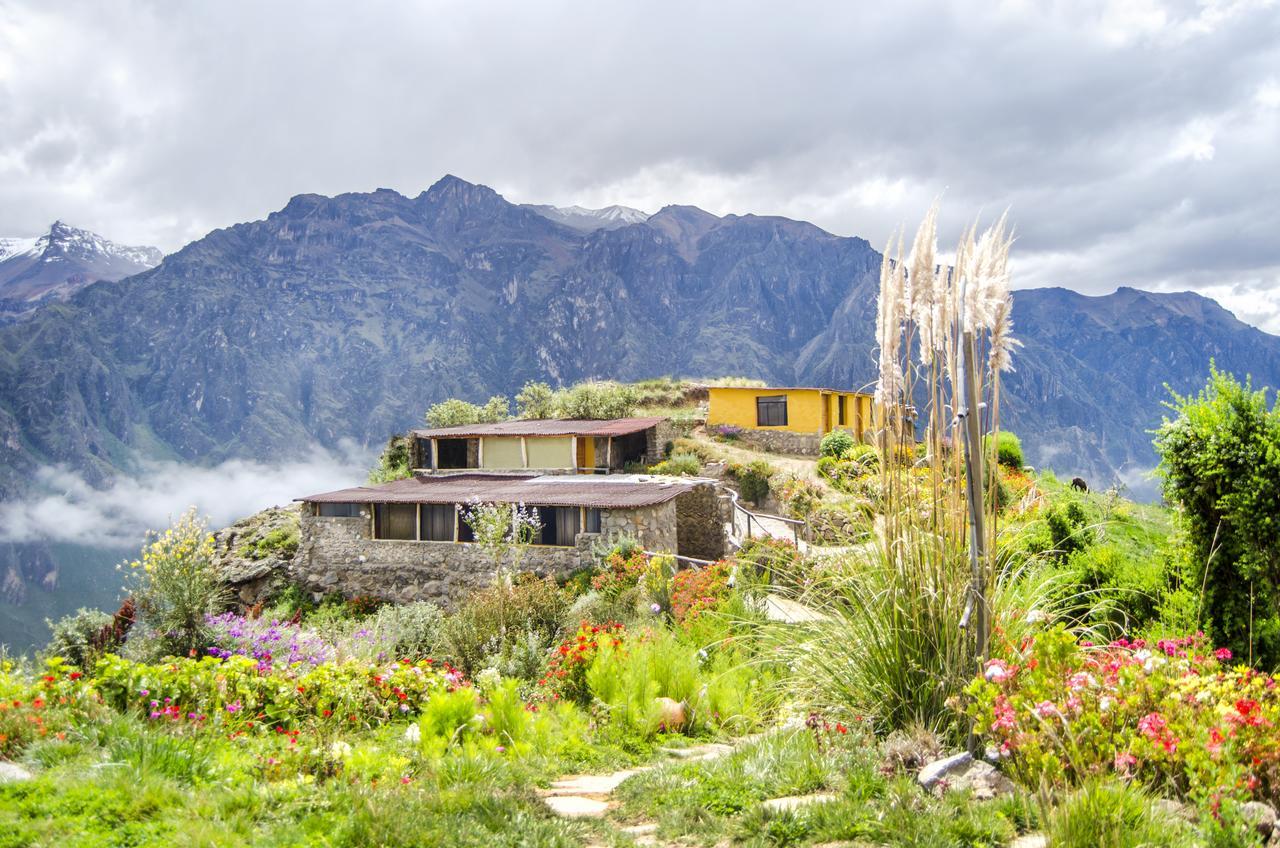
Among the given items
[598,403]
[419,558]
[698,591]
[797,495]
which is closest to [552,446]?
[598,403]

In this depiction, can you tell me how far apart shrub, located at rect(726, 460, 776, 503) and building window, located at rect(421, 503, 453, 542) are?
39.3ft

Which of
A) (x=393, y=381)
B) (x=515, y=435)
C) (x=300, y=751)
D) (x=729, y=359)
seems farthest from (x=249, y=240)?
(x=300, y=751)

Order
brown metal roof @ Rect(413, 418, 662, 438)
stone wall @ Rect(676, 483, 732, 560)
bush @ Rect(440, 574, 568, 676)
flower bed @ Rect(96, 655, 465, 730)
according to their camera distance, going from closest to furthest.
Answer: flower bed @ Rect(96, 655, 465, 730)
bush @ Rect(440, 574, 568, 676)
stone wall @ Rect(676, 483, 732, 560)
brown metal roof @ Rect(413, 418, 662, 438)

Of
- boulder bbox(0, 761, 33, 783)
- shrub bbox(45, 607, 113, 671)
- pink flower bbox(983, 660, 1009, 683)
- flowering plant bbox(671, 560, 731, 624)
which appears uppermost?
pink flower bbox(983, 660, 1009, 683)

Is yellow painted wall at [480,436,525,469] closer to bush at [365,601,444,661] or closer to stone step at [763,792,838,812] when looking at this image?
bush at [365,601,444,661]

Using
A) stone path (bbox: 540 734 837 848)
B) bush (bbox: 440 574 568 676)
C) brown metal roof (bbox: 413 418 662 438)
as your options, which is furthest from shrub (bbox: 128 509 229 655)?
brown metal roof (bbox: 413 418 662 438)

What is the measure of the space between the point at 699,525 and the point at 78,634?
55.0ft

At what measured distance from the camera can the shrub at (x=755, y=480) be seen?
2777 cm

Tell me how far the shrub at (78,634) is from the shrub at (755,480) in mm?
20770

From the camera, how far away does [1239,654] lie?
521cm

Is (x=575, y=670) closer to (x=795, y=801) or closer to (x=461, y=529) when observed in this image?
(x=795, y=801)

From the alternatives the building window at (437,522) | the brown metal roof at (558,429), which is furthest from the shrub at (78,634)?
the brown metal roof at (558,429)

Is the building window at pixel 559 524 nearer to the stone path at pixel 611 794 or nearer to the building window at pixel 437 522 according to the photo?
the building window at pixel 437 522

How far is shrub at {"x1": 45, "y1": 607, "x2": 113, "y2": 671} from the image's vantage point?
16328 mm
